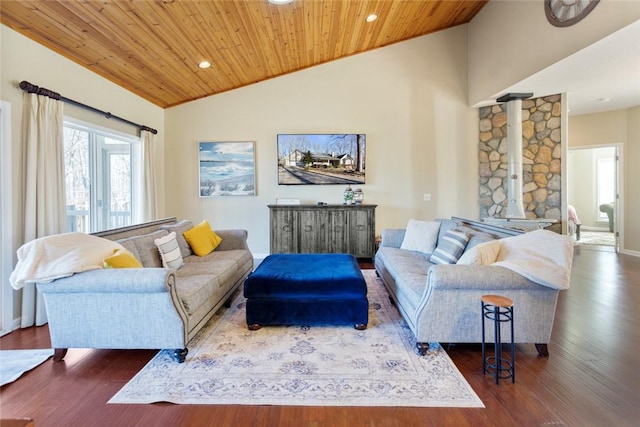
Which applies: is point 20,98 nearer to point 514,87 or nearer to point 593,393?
point 593,393

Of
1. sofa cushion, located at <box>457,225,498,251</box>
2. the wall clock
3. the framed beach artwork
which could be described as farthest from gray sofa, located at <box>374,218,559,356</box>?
the framed beach artwork

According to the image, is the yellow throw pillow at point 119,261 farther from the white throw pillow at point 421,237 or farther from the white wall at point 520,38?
the white wall at point 520,38

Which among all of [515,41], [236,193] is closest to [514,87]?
[515,41]

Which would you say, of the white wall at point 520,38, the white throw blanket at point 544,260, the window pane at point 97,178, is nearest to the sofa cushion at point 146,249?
the window pane at point 97,178

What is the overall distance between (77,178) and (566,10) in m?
6.05

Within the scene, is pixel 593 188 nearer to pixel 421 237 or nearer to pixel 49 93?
pixel 421 237

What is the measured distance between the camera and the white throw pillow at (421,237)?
3.72 meters

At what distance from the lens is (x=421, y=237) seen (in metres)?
3.79

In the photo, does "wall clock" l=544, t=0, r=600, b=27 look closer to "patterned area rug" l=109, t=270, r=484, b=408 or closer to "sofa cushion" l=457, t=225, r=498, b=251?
"sofa cushion" l=457, t=225, r=498, b=251

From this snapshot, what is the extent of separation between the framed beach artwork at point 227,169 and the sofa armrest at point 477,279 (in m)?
4.06

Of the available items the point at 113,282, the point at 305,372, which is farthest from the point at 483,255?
the point at 113,282

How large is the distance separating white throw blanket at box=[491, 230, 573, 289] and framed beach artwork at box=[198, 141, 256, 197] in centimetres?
427

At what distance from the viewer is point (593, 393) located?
180cm

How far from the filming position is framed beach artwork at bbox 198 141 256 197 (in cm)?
546
